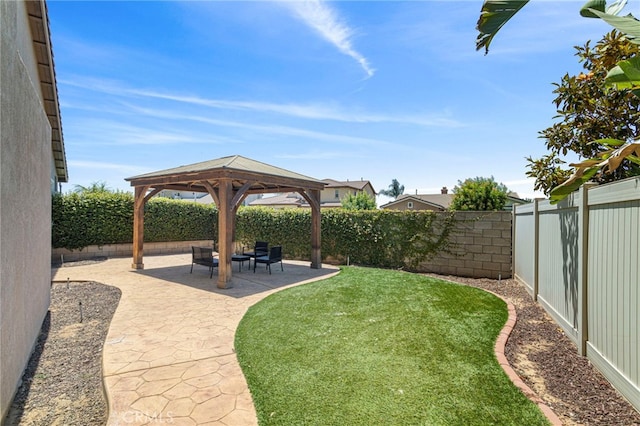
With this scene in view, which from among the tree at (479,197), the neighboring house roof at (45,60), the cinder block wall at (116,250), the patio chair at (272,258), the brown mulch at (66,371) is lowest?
the brown mulch at (66,371)

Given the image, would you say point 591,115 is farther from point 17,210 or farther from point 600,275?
point 17,210

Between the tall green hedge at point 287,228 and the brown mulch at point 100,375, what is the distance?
207 inches

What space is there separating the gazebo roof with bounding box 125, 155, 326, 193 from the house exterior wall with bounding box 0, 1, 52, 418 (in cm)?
391

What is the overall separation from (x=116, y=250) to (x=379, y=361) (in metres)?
15.2

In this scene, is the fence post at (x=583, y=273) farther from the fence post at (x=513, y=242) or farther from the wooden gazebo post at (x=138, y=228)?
the wooden gazebo post at (x=138, y=228)

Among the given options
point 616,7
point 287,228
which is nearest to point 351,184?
point 287,228

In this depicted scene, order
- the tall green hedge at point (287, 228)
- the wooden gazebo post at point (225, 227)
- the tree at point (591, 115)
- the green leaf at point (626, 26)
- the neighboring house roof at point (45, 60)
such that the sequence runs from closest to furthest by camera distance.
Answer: the green leaf at point (626, 26) → the tree at point (591, 115) → the neighboring house roof at point (45, 60) → the wooden gazebo post at point (225, 227) → the tall green hedge at point (287, 228)

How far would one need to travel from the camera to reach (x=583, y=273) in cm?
436

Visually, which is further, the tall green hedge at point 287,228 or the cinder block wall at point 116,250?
the cinder block wall at point 116,250

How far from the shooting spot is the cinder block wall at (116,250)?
43.7 feet

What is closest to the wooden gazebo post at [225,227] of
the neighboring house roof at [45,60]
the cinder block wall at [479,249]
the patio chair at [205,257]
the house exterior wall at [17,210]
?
the patio chair at [205,257]

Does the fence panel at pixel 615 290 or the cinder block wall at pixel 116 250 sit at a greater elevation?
the fence panel at pixel 615 290

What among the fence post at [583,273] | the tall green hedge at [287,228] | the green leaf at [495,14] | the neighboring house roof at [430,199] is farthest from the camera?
the neighboring house roof at [430,199]

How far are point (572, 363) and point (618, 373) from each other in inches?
37.4
